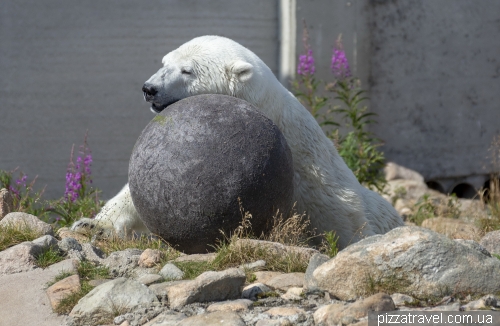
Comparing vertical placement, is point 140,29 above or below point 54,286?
above

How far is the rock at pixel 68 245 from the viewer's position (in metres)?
4.27

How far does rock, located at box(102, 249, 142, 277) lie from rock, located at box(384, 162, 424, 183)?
5.18 metres

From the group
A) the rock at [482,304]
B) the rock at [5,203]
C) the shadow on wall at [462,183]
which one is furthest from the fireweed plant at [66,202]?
the shadow on wall at [462,183]

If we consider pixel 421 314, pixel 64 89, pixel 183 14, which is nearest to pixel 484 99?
pixel 183 14

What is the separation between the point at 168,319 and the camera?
312cm

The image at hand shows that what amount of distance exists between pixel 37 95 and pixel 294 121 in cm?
384

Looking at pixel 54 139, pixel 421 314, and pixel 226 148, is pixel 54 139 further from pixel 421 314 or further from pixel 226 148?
pixel 421 314

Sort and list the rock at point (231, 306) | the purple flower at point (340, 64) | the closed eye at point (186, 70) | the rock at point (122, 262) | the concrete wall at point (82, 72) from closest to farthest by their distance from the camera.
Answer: the rock at point (231, 306), the rock at point (122, 262), the closed eye at point (186, 70), the concrete wall at point (82, 72), the purple flower at point (340, 64)

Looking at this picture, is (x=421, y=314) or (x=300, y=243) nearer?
(x=421, y=314)

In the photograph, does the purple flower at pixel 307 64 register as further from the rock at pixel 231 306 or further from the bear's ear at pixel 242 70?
the rock at pixel 231 306

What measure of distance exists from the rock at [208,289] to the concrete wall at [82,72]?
15.7ft

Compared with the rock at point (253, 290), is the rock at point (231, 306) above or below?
above

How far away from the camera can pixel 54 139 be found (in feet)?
25.7

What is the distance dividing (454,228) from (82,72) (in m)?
4.29
